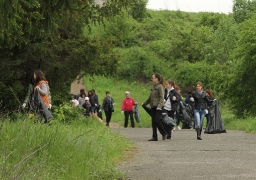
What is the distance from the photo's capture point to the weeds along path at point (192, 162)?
10.3 meters

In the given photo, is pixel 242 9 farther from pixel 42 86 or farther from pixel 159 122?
pixel 42 86

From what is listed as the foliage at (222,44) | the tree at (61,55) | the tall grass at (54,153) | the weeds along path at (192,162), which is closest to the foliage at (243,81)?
the tree at (61,55)

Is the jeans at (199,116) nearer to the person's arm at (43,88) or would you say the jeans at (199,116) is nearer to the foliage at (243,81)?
the person's arm at (43,88)

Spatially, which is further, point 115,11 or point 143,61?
point 143,61

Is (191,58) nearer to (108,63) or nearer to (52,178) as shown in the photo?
(108,63)

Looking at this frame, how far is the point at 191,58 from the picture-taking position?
5591 centimetres

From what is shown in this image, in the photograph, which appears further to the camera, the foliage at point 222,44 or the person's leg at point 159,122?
the foliage at point 222,44

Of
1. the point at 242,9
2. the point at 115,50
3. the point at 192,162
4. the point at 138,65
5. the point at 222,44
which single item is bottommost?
the point at 192,162

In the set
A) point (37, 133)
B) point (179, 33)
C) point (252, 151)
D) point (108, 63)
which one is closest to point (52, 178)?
point (37, 133)

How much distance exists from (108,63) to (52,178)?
564 inches

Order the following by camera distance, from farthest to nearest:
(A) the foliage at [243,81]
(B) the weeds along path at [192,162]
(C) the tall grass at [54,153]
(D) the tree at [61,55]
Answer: (A) the foliage at [243,81] → (D) the tree at [61,55] → (B) the weeds along path at [192,162] → (C) the tall grass at [54,153]

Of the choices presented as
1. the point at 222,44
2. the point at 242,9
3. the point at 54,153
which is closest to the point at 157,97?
the point at 54,153

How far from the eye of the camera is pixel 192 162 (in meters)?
12.3

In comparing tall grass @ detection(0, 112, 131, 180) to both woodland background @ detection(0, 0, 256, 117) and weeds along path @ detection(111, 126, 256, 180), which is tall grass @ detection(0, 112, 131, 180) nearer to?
weeds along path @ detection(111, 126, 256, 180)
